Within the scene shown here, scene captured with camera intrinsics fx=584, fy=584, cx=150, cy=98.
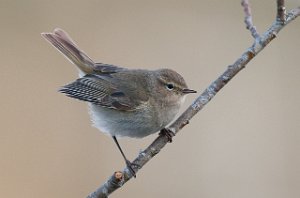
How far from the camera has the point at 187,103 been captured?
4273mm

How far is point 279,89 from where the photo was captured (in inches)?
200

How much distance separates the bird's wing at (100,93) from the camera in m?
2.72

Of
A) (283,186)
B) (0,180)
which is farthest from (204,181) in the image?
(0,180)

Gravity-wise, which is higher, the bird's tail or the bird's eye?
the bird's eye

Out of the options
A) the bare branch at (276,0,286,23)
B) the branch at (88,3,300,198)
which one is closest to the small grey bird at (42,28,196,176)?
the branch at (88,3,300,198)

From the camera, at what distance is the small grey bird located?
8.79 feet

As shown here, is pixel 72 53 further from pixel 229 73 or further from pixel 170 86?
pixel 229 73

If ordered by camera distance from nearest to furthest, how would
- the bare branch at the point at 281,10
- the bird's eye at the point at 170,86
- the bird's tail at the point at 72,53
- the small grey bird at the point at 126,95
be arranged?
the bare branch at the point at 281,10 → the small grey bird at the point at 126,95 → the bird's eye at the point at 170,86 → the bird's tail at the point at 72,53

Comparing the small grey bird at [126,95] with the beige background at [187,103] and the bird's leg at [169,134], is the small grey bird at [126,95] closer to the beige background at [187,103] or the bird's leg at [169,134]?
the bird's leg at [169,134]

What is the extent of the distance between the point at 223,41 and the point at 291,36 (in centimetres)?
70

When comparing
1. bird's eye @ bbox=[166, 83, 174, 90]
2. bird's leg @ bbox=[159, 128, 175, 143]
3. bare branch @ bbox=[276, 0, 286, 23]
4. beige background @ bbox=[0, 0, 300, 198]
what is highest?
bare branch @ bbox=[276, 0, 286, 23]

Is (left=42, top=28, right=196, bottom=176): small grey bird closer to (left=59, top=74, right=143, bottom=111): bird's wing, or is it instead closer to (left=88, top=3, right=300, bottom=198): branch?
(left=59, top=74, right=143, bottom=111): bird's wing

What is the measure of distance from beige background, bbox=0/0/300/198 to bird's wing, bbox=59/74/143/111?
1400mm

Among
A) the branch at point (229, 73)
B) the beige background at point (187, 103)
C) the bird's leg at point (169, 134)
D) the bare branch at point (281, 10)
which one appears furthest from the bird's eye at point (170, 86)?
the beige background at point (187, 103)
